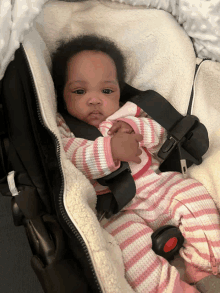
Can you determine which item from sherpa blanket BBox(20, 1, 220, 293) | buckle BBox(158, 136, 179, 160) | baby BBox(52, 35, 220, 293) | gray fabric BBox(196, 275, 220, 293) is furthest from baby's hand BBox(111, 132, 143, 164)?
gray fabric BBox(196, 275, 220, 293)

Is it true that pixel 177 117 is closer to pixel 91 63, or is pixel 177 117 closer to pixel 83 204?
pixel 91 63

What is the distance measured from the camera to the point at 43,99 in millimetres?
670

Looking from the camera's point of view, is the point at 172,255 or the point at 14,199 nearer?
the point at 14,199

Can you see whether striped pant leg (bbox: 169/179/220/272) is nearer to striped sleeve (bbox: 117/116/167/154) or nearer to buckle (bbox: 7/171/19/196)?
striped sleeve (bbox: 117/116/167/154)

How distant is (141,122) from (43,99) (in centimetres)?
39

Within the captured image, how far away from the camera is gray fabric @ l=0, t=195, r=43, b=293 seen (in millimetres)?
1016

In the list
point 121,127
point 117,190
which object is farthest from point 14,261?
point 121,127

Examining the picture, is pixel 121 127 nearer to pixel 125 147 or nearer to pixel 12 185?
pixel 125 147

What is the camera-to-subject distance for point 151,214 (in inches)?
33.4

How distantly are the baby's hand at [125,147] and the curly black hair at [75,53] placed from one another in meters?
0.31

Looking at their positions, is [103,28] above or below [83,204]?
above

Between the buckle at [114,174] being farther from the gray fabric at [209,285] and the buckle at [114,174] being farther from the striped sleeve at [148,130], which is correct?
the gray fabric at [209,285]

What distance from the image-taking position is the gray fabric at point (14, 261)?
1016 mm

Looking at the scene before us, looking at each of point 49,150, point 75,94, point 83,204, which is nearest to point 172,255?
point 83,204
